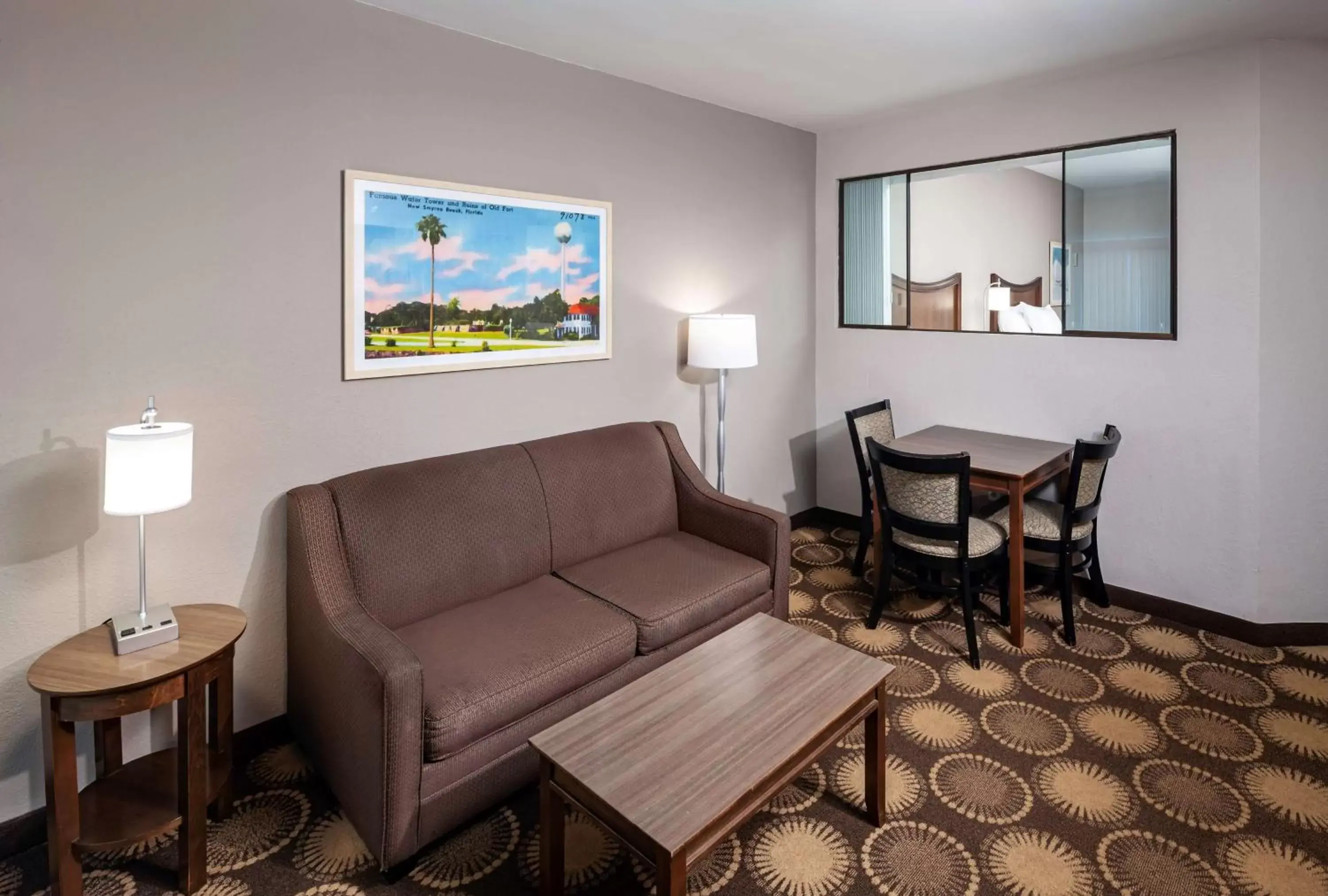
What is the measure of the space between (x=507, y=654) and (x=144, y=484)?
97cm

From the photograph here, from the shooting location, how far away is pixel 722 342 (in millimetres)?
3270

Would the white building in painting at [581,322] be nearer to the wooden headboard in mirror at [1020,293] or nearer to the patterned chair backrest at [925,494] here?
the patterned chair backrest at [925,494]

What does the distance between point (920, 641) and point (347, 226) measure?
8.48 feet

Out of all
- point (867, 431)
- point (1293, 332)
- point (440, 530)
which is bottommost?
point (440, 530)

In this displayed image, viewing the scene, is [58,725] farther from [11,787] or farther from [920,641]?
[920,641]

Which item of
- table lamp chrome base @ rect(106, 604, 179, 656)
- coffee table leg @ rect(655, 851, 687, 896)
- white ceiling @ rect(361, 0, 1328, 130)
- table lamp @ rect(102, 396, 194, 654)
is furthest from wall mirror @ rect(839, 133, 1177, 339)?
table lamp chrome base @ rect(106, 604, 179, 656)

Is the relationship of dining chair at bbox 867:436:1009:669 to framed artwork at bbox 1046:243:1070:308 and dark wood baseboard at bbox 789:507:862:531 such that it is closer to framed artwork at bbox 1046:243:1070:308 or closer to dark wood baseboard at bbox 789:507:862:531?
framed artwork at bbox 1046:243:1070:308

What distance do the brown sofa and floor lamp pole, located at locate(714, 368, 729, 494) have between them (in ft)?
1.17

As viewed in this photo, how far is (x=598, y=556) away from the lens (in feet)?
9.28

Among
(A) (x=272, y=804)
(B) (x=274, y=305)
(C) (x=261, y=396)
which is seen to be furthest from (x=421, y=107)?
(A) (x=272, y=804)

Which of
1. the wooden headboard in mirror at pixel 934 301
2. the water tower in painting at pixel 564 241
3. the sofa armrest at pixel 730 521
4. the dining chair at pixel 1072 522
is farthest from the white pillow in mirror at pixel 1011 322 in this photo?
the water tower in painting at pixel 564 241

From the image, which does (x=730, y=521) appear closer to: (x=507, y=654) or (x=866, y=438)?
(x=866, y=438)

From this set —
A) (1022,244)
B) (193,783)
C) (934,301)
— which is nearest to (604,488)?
(193,783)

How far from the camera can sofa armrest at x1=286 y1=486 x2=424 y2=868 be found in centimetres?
172
